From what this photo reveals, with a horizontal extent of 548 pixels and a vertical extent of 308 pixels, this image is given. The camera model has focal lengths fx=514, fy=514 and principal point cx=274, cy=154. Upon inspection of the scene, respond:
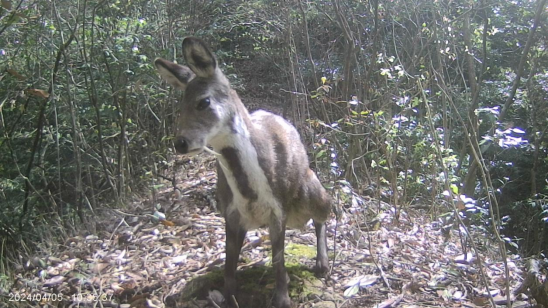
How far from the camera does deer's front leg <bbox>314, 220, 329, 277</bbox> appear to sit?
192 inches

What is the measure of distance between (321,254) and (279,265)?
0.76m

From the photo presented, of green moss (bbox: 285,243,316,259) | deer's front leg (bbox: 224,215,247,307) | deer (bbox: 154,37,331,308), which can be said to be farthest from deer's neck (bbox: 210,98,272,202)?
green moss (bbox: 285,243,316,259)

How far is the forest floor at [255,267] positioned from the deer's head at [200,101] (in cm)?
151

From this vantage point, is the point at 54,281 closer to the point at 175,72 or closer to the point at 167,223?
the point at 167,223

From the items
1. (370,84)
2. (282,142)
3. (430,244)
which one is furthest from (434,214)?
(282,142)

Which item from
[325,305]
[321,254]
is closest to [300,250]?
[321,254]

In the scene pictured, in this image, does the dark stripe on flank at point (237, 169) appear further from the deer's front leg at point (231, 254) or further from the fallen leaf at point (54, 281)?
the fallen leaf at point (54, 281)

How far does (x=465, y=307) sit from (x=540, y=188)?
802 cm

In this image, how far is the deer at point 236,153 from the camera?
3.93 metres

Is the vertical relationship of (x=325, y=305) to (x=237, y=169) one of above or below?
below

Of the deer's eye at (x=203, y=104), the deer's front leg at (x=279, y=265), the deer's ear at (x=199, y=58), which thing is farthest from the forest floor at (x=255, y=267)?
the deer's ear at (x=199, y=58)

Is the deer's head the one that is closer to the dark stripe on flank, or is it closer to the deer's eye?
the deer's eye

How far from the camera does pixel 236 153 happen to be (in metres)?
4.07

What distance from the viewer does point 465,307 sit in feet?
14.0
